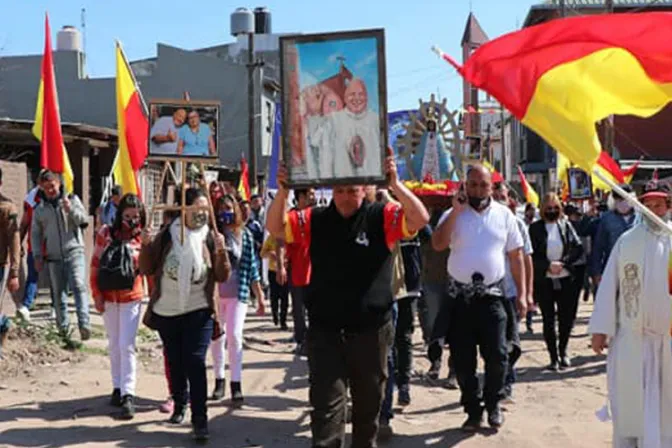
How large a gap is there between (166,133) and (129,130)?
6.60 feet

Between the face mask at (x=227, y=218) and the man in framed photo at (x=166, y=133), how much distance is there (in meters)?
1.05

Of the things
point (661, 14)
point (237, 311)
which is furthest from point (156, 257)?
point (661, 14)

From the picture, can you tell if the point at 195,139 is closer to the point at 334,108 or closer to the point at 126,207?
the point at 126,207

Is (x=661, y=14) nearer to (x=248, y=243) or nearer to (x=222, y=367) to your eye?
(x=248, y=243)

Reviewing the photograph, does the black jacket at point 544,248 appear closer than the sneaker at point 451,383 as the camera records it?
No

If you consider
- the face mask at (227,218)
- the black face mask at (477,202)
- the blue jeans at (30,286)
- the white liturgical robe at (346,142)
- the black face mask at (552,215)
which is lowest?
the blue jeans at (30,286)

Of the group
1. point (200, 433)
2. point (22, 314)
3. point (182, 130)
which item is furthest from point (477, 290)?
point (22, 314)

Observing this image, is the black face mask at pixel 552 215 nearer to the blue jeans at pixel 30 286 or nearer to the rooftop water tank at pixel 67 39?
the blue jeans at pixel 30 286

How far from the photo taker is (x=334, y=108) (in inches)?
208

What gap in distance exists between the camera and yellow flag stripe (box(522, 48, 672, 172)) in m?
5.33

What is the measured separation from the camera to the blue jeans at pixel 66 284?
34.7 feet

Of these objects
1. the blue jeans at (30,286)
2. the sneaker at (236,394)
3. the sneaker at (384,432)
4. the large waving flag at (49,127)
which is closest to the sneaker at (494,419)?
the sneaker at (384,432)

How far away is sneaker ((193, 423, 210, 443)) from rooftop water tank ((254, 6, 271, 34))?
4567cm

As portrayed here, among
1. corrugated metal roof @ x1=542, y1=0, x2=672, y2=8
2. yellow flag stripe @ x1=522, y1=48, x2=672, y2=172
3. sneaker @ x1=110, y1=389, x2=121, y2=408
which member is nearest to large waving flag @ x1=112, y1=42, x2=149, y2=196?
sneaker @ x1=110, y1=389, x2=121, y2=408
